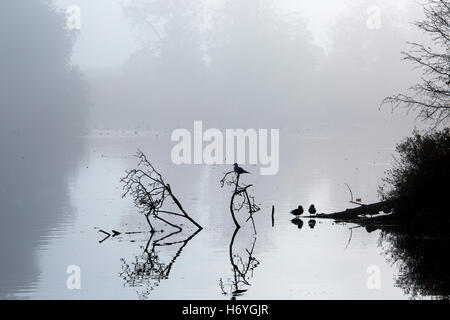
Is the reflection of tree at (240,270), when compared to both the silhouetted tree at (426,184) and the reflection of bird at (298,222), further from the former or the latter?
the silhouetted tree at (426,184)

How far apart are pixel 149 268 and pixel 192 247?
3.69 meters

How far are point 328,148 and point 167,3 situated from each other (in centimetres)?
6686

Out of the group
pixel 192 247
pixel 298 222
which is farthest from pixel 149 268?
pixel 298 222

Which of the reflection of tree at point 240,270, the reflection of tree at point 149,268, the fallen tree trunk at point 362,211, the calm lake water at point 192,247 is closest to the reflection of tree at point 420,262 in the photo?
the calm lake water at point 192,247

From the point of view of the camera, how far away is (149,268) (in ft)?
77.9

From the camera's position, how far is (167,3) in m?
147

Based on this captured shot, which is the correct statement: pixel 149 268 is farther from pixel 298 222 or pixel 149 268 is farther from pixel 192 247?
pixel 298 222

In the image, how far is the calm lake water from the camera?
69.0 ft

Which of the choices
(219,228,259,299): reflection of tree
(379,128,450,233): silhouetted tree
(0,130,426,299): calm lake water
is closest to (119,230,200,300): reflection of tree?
(0,130,426,299): calm lake water

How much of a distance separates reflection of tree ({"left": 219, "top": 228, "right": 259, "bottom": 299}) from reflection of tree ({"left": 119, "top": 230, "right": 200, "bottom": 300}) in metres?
1.67

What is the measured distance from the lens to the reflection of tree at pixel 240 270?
20844 mm

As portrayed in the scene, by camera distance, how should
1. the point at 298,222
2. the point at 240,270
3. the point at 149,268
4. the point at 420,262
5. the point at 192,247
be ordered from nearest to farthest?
the point at 420,262
the point at 240,270
the point at 149,268
the point at 192,247
the point at 298,222
